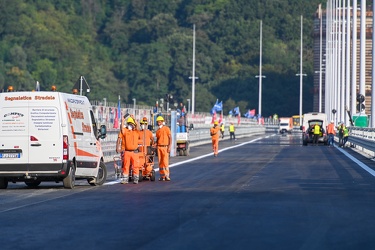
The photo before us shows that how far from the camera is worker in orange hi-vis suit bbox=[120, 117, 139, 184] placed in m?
29.4

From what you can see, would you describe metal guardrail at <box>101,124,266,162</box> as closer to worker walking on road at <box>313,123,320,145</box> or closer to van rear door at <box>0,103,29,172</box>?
worker walking on road at <box>313,123,320,145</box>

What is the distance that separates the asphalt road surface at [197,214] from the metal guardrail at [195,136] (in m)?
11.8

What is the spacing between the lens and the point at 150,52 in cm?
17762

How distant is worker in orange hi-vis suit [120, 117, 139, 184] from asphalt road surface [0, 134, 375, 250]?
1.79 ft

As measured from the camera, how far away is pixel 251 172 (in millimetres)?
36188

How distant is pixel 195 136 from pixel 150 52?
10592 centimetres

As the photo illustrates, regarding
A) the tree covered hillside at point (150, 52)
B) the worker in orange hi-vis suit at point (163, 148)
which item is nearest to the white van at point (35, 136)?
the worker in orange hi-vis suit at point (163, 148)

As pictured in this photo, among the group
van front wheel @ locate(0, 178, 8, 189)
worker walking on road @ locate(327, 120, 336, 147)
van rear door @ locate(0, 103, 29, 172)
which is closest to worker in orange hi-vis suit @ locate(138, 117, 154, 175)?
van front wheel @ locate(0, 178, 8, 189)

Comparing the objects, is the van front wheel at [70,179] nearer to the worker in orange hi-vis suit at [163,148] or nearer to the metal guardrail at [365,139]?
the worker in orange hi-vis suit at [163,148]

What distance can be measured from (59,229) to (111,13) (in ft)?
603

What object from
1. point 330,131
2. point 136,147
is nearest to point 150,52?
point 330,131

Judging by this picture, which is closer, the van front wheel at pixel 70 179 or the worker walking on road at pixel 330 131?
the van front wheel at pixel 70 179

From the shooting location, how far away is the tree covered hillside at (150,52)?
155m

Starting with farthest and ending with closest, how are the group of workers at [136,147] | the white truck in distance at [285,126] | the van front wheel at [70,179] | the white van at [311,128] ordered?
1. the white truck in distance at [285,126]
2. the white van at [311,128]
3. the group of workers at [136,147]
4. the van front wheel at [70,179]
